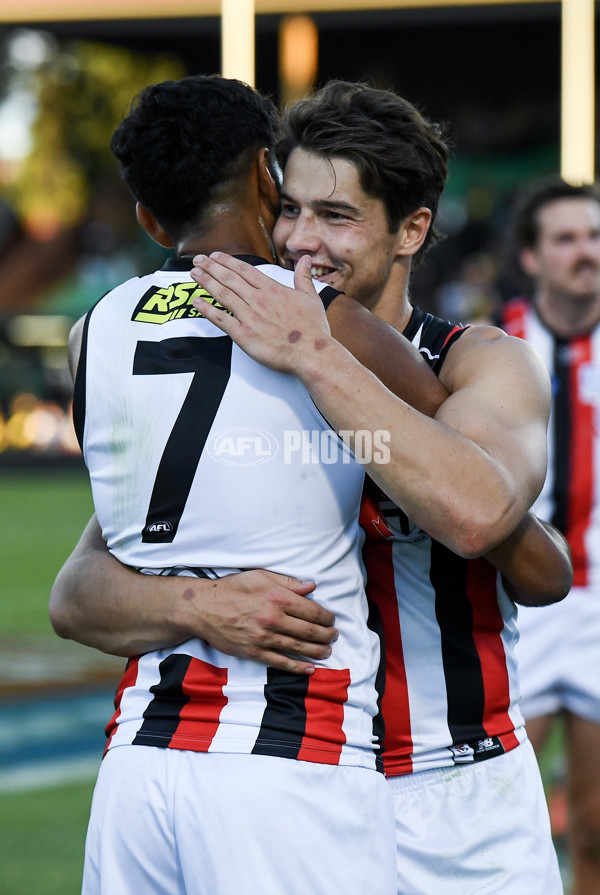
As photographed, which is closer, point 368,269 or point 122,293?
point 122,293

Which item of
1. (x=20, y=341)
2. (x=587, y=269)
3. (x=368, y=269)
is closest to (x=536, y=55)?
(x=20, y=341)

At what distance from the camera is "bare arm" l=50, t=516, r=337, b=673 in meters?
2.14

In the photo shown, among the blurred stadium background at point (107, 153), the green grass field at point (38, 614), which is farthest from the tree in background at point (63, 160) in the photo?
the green grass field at point (38, 614)

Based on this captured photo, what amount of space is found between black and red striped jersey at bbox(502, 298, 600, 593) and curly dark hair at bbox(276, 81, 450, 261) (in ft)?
6.11

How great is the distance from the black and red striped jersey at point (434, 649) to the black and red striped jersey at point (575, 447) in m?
1.84

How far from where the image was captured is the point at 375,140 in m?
2.61

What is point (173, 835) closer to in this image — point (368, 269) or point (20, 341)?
point (368, 269)

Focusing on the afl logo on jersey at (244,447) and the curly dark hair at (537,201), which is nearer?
the afl logo on jersey at (244,447)

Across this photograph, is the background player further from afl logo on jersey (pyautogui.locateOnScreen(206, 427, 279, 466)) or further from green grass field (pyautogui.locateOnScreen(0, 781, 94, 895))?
afl logo on jersey (pyautogui.locateOnScreen(206, 427, 279, 466))

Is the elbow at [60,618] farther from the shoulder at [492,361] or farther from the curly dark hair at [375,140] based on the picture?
the curly dark hair at [375,140]

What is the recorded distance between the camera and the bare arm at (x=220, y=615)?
2141 millimetres

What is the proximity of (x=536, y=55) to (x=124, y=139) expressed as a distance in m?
21.7

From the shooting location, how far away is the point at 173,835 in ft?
6.97

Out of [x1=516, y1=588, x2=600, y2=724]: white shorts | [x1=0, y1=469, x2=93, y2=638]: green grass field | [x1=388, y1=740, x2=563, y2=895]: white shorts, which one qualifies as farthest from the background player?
[x1=0, y1=469, x2=93, y2=638]: green grass field
